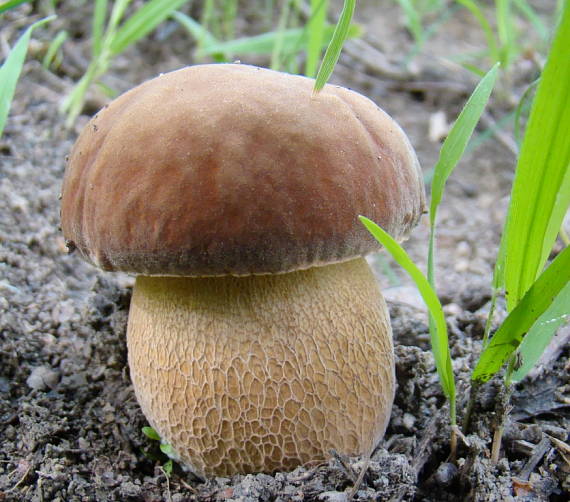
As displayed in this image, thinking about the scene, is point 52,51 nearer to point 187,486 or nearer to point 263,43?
point 263,43

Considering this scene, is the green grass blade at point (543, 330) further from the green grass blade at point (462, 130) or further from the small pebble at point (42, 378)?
the small pebble at point (42, 378)

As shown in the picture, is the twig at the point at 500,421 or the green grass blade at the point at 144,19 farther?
the green grass blade at the point at 144,19

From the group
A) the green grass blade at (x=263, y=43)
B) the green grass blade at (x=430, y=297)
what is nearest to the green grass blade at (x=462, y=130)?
the green grass blade at (x=430, y=297)

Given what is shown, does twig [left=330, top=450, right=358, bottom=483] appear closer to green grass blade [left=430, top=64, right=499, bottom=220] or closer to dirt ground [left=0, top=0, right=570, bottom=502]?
dirt ground [left=0, top=0, right=570, bottom=502]

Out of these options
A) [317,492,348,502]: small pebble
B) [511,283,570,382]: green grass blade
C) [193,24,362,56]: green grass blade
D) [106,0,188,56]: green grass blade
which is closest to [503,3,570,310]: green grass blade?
[511,283,570,382]: green grass blade

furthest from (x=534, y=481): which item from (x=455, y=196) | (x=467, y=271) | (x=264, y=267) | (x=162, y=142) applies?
(x=455, y=196)
